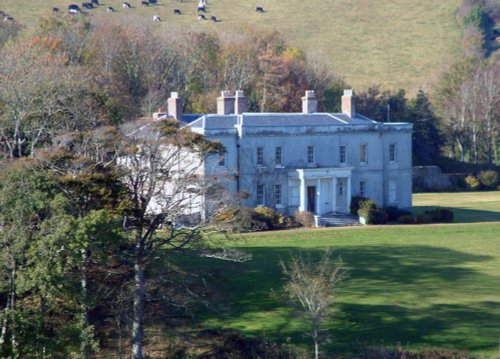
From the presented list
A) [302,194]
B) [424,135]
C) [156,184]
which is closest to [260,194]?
[302,194]

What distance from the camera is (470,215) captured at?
61.2 meters

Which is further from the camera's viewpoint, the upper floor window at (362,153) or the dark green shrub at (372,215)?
the upper floor window at (362,153)

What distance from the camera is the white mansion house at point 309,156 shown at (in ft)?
182

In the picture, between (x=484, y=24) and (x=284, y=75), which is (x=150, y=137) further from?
(x=484, y=24)

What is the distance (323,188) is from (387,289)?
67.7 ft

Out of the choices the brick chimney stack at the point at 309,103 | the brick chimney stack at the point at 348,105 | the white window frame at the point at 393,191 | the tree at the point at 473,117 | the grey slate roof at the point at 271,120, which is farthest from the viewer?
the tree at the point at 473,117

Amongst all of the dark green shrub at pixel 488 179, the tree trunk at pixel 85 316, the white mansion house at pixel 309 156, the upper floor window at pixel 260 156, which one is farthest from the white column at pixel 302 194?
the dark green shrub at pixel 488 179

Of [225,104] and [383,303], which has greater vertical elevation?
[225,104]

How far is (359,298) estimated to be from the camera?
117 feet

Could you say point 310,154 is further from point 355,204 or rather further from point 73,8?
point 73,8

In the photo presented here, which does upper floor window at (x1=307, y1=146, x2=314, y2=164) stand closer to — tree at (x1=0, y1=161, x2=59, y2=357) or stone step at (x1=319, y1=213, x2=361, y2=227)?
stone step at (x1=319, y1=213, x2=361, y2=227)

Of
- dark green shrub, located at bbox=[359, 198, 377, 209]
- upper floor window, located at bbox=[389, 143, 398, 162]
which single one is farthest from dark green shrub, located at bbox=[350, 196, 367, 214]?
upper floor window, located at bbox=[389, 143, 398, 162]

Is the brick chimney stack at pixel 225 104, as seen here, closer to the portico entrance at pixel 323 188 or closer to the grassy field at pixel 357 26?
the portico entrance at pixel 323 188

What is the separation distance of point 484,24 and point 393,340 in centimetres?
11625
